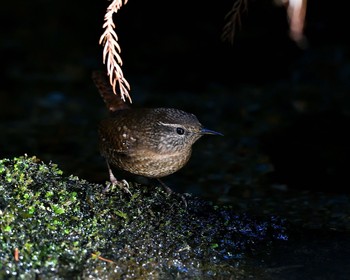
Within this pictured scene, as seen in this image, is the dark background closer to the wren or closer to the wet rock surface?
the wet rock surface

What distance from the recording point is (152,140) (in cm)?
524

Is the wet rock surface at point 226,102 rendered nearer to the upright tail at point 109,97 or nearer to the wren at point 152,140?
the wren at point 152,140

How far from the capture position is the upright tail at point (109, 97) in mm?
5984

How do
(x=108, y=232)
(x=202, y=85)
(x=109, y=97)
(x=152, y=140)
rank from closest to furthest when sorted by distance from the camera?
(x=108, y=232) < (x=152, y=140) < (x=109, y=97) < (x=202, y=85)

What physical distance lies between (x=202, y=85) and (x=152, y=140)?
3818mm

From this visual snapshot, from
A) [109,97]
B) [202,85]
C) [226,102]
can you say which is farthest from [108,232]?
[202,85]

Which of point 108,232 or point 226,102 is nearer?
point 108,232

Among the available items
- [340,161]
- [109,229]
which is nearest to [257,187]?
[340,161]

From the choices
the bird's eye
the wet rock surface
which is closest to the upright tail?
the wet rock surface

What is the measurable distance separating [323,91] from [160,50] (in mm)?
2551

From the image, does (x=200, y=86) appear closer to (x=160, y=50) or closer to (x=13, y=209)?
(x=160, y=50)

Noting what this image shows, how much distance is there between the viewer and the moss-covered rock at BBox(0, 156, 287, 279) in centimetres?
382

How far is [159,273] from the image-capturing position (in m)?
3.97

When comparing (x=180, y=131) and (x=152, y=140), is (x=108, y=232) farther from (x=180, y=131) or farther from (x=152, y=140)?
(x=180, y=131)
